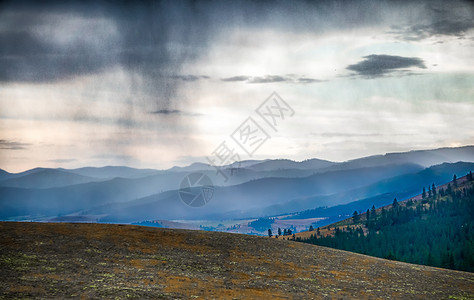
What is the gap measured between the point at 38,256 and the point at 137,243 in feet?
61.3

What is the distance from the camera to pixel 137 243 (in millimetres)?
82812

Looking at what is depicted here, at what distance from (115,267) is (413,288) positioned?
46.1 m

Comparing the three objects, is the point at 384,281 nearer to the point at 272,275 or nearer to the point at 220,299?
the point at 272,275

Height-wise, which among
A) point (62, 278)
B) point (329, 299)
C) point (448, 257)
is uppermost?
point (62, 278)

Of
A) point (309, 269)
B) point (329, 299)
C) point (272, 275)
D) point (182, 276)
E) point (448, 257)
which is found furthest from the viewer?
point (448, 257)

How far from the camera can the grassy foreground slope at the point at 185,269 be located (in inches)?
2306

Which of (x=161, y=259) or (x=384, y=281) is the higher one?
(x=161, y=259)

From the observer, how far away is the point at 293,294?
6359cm

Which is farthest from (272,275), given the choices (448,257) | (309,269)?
(448,257)

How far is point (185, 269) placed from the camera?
7156 cm

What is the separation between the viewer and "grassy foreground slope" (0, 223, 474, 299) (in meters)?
58.6

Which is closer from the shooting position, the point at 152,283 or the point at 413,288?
the point at 152,283

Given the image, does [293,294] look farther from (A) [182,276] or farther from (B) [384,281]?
(B) [384,281]

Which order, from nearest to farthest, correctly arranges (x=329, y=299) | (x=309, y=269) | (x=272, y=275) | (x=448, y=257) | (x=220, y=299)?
(x=220, y=299), (x=329, y=299), (x=272, y=275), (x=309, y=269), (x=448, y=257)
